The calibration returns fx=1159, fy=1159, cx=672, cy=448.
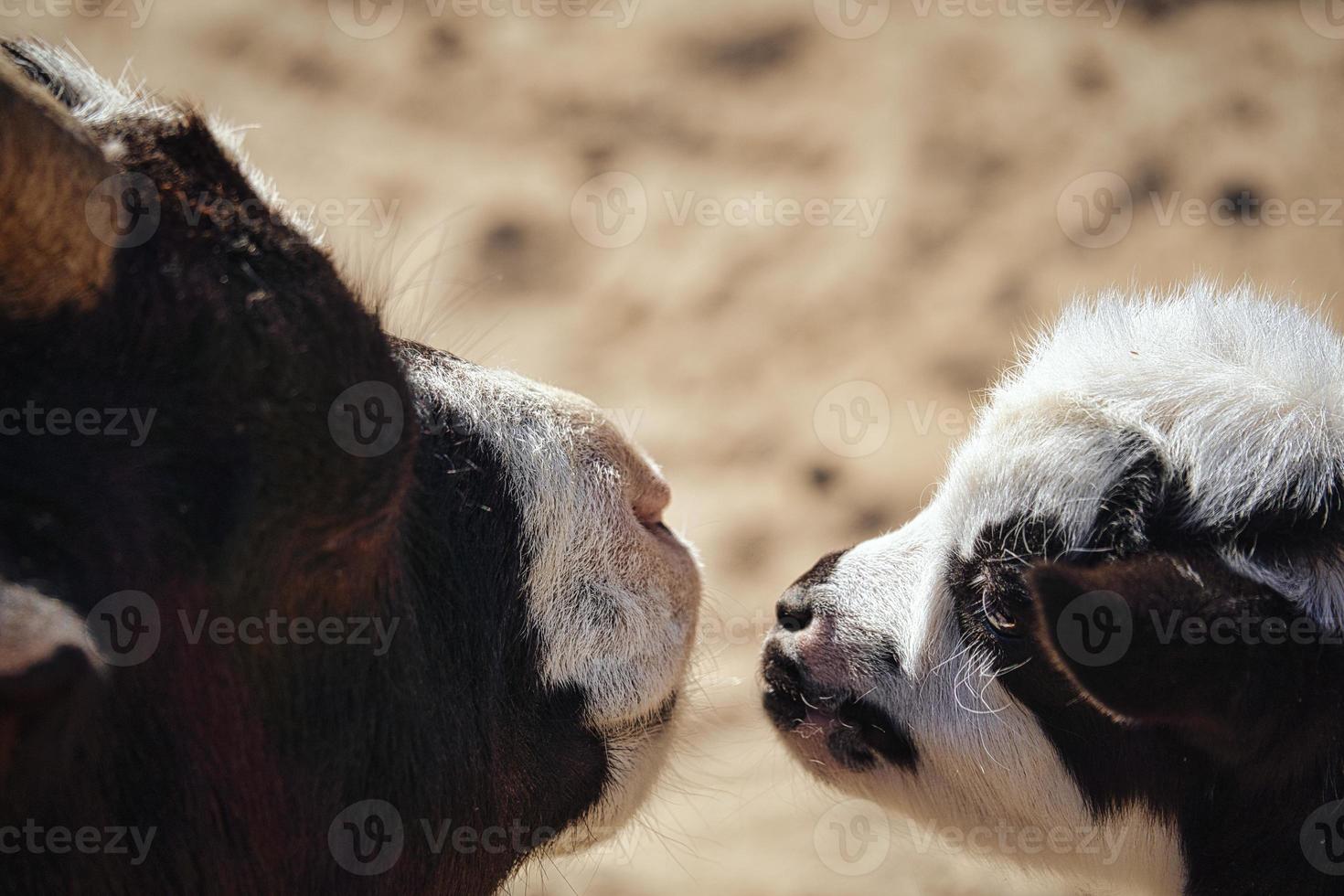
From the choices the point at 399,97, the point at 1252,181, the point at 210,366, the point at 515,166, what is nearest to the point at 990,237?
the point at 1252,181

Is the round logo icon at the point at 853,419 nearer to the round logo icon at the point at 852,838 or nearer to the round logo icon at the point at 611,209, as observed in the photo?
the round logo icon at the point at 611,209

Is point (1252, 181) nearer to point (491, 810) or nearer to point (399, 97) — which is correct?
point (399, 97)

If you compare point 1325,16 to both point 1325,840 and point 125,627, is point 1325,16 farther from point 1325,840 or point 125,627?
point 125,627

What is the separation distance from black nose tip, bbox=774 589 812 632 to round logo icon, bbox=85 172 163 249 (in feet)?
5.79

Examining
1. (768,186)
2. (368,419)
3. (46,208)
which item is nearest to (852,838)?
(368,419)

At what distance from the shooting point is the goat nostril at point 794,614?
2.95 metres

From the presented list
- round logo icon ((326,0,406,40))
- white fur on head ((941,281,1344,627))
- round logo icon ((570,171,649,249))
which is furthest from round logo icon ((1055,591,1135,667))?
round logo icon ((326,0,406,40))

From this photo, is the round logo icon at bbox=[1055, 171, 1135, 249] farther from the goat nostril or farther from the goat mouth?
the goat mouth

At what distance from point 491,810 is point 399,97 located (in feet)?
20.7

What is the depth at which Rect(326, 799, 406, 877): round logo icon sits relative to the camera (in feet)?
6.81

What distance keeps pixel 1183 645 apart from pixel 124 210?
1884mm

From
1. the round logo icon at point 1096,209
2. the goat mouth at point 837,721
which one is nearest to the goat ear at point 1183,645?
the goat mouth at point 837,721

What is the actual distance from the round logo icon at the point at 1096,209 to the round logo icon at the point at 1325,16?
177cm

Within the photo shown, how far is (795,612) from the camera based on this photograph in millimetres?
2979
